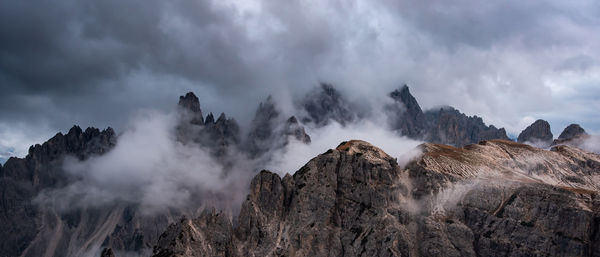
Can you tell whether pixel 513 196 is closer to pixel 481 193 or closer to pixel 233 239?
pixel 481 193

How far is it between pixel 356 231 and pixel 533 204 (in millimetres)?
63432

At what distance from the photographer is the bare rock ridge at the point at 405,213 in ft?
515

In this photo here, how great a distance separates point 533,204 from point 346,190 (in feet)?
223

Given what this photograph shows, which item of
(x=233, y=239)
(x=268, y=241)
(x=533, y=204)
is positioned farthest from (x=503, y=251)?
(x=233, y=239)

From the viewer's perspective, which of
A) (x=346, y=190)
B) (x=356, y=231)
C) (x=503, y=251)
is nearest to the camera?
(x=503, y=251)

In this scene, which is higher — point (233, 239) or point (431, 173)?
point (431, 173)

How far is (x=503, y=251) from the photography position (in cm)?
15850

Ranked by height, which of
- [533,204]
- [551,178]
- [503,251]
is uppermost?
[551,178]

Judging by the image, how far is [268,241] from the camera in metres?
176

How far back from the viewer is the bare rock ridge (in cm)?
15688

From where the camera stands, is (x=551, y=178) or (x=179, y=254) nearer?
(x=179, y=254)

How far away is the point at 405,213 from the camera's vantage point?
17512 centimetres

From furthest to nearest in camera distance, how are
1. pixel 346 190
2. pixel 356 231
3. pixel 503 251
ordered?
pixel 346 190
pixel 356 231
pixel 503 251

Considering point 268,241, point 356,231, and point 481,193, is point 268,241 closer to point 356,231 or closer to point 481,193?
point 356,231
